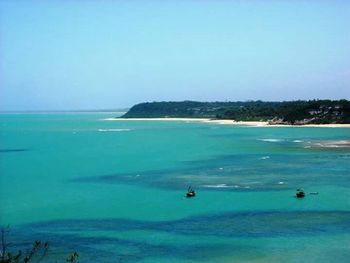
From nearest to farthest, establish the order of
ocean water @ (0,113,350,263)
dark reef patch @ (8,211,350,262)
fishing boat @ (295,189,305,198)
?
1. dark reef patch @ (8,211,350,262)
2. ocean water @ (0,113,350,263)
3. fishing boat @ (295,189,305,198)

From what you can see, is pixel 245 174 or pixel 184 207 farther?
pixel 245 174

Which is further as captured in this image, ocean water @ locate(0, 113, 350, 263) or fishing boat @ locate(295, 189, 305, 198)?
fishing boat @ locate(295, 189, 305, 198)

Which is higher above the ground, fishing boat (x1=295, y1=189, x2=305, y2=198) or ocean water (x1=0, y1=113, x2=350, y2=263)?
fishing boat (x1=295, y1=189, x2=305, y2=198)

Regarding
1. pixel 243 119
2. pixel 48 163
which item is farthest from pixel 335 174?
pixel 243 119

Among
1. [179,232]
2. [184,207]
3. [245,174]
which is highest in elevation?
[245,174]

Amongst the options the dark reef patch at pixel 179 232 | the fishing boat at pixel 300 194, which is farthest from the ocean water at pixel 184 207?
the fishing boat at pixel 300 194

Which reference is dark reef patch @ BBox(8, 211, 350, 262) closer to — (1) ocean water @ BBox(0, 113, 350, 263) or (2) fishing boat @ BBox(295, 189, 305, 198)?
(1) ocean water @ BBox(0, 113, 350, 263)

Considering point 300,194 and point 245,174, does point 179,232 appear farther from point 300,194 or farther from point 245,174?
point 245,174

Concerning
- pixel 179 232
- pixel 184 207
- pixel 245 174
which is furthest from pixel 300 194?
pixel 179 232

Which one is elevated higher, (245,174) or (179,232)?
(245,174)

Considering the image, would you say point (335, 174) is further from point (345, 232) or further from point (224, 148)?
point (224, 148)

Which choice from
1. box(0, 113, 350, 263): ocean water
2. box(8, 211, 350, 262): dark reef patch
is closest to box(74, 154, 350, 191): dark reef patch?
box(0, 113, 350, 263): ocean water
